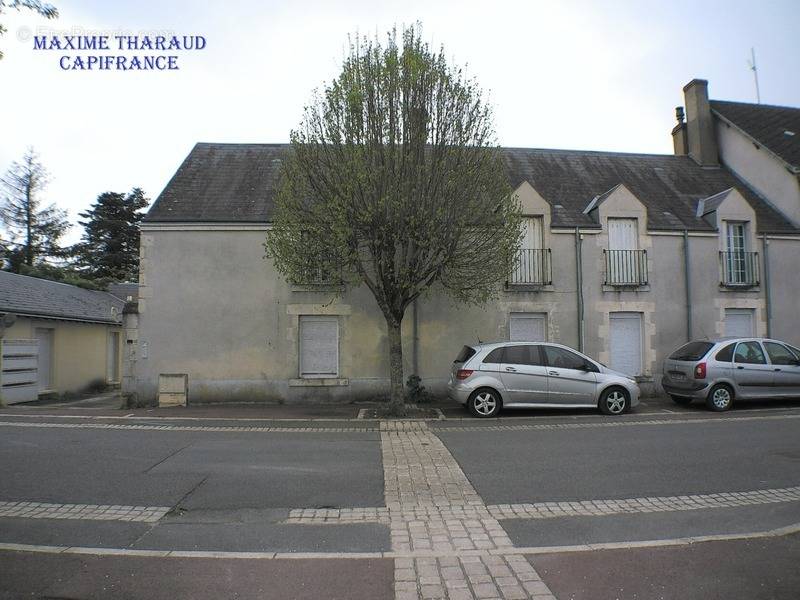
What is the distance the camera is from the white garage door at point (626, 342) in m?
14.5

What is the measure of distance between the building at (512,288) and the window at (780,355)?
2579 millimetres

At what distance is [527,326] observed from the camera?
14.2 m

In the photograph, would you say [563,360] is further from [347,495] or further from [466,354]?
[347,495]

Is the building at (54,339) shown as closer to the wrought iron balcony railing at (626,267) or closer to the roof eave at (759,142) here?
the wrought iron balcony railing at (626,267)

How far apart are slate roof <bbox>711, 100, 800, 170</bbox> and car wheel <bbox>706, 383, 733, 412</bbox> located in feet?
28.5

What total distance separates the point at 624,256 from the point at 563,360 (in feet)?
17.1

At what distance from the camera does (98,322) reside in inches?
806

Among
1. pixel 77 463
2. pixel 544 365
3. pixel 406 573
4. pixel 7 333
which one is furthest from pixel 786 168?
pixel 7 333

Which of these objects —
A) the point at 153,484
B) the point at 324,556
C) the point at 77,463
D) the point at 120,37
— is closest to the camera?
the point at 324,556

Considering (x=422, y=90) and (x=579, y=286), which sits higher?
(x=422, y=90)

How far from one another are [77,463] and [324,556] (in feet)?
15.5

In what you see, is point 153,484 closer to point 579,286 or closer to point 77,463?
point 77,463

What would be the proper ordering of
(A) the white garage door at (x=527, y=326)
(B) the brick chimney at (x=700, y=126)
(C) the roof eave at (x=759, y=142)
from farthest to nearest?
(B) the brick chimney at (x=700, y=126) < (C) the roof eave at (x=759, y=142) < (A) the white garage door at (x=527, y=326)

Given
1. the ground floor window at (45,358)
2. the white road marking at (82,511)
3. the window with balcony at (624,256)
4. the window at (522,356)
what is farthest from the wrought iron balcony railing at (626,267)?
the ground floor window at (45,358)
